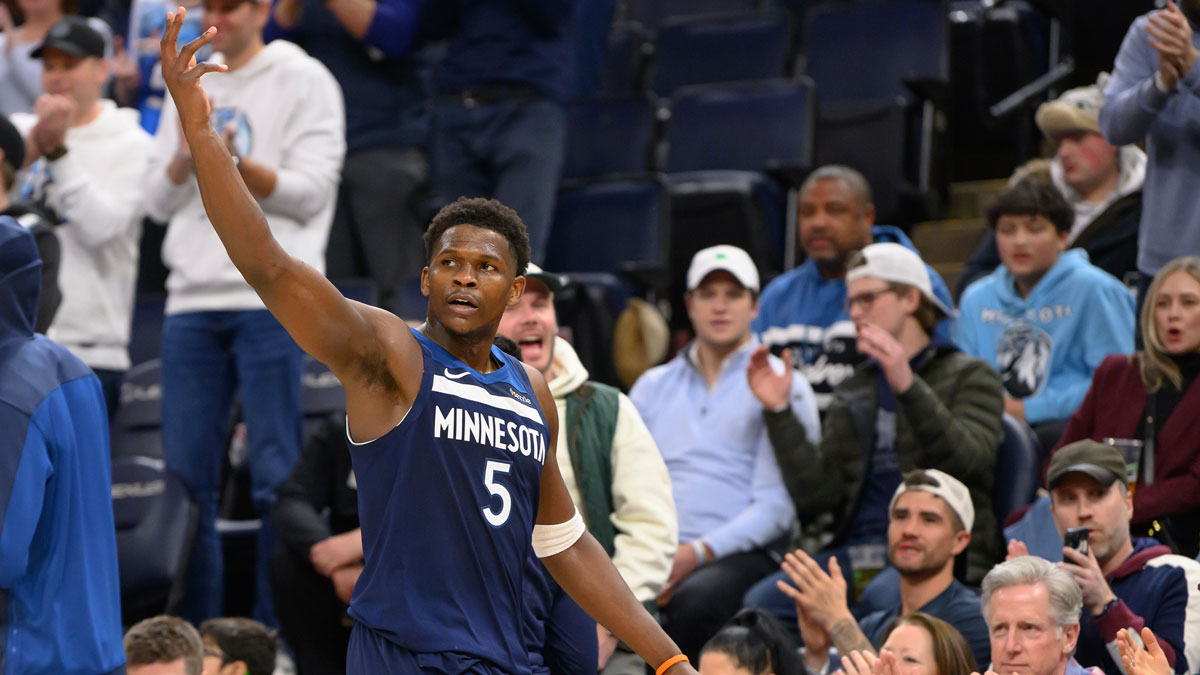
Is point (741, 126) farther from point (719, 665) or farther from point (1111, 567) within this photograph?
point (719, 665)

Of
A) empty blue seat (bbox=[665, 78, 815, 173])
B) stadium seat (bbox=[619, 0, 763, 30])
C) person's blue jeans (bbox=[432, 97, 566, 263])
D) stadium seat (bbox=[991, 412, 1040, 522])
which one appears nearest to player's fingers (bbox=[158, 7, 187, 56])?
stadium seat (bbox=[991, 412, 1040, 522])

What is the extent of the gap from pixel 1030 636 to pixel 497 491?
1751 millimetres

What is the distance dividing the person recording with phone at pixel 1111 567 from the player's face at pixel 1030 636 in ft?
0.59

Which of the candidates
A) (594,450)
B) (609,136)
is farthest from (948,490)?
(609,136)

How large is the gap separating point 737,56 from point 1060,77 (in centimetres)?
182

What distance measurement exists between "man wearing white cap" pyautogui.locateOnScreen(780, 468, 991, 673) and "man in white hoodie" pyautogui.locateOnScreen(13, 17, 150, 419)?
119 inches

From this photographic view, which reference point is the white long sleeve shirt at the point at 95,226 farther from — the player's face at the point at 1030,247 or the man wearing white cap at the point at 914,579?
the player's face at the point at 1030,247

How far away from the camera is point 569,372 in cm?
468

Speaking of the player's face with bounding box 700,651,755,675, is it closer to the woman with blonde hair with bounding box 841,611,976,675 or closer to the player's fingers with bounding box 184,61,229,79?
the woman with blonde hair with bounding box 841,611,976,675

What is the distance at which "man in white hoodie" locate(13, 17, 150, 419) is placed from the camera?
6.21 metres

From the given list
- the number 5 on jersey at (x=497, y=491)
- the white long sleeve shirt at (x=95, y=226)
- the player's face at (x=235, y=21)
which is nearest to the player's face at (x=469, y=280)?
the number 5 on jersey at (x=497, y=491)

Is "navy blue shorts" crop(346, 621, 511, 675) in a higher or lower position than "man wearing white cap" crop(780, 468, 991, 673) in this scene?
higher

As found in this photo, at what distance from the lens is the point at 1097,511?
4402 millimetres

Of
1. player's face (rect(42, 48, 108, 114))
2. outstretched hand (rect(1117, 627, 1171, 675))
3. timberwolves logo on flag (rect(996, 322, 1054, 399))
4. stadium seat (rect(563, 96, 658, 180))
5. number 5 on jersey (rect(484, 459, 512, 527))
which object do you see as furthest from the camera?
stadium seat (rect(563, 96, 658, 180))
